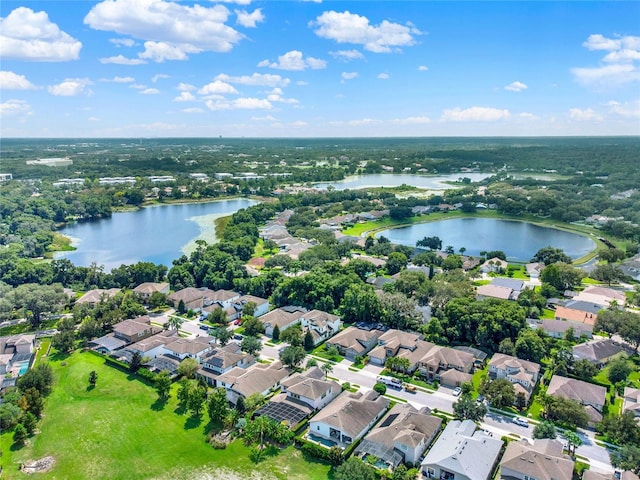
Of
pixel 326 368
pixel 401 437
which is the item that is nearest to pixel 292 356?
pixel 326 368

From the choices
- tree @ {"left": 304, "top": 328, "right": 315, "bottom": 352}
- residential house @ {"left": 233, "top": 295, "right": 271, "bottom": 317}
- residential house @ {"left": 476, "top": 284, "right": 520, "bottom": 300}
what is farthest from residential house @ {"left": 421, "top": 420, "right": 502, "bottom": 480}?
residential house @ {"left": 476, "top": 284, "right": 520, "bottom": 300}

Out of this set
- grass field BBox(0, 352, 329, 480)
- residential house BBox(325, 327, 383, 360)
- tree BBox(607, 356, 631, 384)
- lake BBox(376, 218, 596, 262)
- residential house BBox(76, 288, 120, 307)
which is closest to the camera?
grass field BBox(0, 352, 329, 480)

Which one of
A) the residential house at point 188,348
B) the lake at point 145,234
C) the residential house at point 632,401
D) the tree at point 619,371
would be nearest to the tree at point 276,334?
the residential house at point 188,348

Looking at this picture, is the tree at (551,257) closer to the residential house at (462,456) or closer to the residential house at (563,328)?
the residential house at (563,328)

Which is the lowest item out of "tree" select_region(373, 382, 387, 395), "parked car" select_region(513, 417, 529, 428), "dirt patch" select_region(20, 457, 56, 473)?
"dirt patch" select_region(20, 457, 56, 473)

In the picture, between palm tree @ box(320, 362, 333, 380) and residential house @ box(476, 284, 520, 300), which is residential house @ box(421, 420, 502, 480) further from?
residential house @ box(476, 284, 520, 300)

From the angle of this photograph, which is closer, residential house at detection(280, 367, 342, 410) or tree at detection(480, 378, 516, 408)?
tree at detection(480, 378, 516, 408)

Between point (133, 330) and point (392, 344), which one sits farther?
point (133, 330)

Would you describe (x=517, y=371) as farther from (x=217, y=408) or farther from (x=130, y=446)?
(x=130, y=446)
